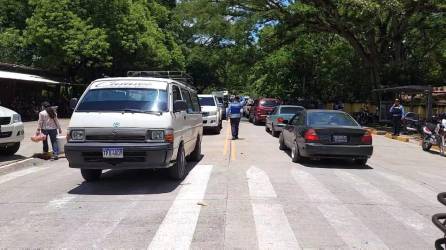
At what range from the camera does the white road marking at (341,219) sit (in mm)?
6248

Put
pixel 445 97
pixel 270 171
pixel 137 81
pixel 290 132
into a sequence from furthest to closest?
pixel 445 97, pixel 290 132, pixel 270 171, pixel 137 81

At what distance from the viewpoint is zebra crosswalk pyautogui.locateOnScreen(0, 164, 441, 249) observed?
20.4ft

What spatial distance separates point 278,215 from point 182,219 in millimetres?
1340

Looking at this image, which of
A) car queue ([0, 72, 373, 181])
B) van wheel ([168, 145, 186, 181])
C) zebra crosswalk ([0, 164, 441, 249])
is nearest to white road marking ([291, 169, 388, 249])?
zebra crosswalk ([0, 164, 441, 249])

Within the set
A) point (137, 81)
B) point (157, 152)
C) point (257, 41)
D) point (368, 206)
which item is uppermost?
point (257, 41)

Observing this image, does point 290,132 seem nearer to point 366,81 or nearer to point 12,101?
point 12,101

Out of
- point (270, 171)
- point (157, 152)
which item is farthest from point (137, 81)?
point (270, 171)

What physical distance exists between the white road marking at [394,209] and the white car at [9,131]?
8.19 m

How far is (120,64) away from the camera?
42594 mm

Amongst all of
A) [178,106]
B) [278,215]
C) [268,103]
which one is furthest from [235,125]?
[278,215]

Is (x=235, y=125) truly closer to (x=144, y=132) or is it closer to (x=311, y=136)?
(x=311, y=136)

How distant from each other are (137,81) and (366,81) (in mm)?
32197

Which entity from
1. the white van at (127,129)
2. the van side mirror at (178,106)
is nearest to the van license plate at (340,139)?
the white van at (127,129)

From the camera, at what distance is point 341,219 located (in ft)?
24.0
